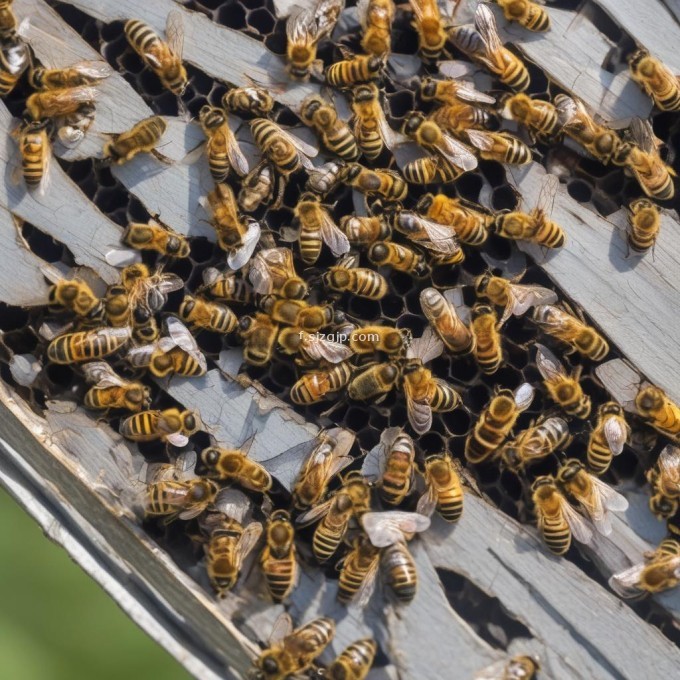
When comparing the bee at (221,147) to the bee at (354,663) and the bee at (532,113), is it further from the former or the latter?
the bee at (354,663)

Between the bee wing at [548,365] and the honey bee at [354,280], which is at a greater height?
the bee wing at [548,365]

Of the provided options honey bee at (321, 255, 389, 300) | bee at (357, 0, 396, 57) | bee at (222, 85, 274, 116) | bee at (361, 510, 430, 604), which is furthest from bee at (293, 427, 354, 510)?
bee at (357, 0, 396, 57)

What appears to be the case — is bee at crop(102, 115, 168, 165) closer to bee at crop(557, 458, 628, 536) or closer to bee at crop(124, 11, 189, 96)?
bee at crop(124, 11, 189, 96)

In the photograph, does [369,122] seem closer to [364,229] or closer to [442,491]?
[364,229]

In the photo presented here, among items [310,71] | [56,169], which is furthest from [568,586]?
[56,169]

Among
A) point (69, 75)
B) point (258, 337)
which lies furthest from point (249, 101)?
point (258, 337)

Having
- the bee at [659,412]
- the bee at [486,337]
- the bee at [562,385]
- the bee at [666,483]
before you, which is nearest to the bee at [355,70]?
the bee at [486,337]
